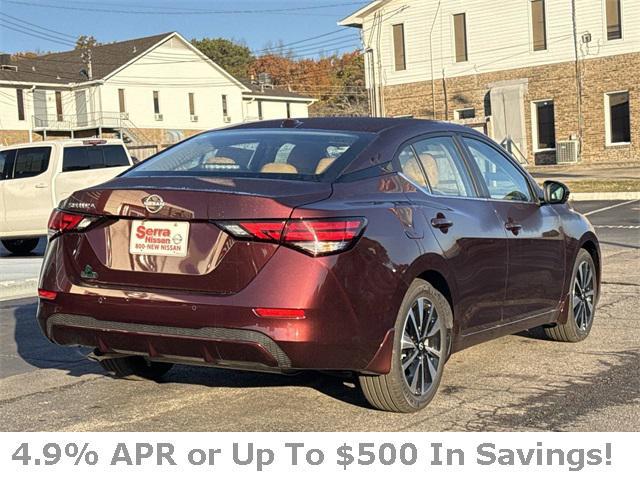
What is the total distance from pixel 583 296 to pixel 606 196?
1763 centimetres

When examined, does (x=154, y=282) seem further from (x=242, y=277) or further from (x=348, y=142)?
(x=348, y=142)

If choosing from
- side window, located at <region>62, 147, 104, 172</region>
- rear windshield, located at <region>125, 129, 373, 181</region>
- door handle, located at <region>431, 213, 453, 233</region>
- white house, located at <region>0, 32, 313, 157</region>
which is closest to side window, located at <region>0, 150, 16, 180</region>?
side window, located at <region>62, 147, 104, 172</region>

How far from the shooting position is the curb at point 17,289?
430 inches

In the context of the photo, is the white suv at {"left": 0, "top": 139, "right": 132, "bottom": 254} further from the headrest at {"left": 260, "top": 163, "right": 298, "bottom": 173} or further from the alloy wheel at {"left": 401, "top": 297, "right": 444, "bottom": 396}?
the alloy wheel at {"left": 401, "top": 297, "right": 444, "bottom": 396}

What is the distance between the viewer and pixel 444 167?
19.5 ft

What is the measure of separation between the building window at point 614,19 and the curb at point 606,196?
15.3m

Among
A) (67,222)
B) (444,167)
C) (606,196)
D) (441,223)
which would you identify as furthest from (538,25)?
(67,222)

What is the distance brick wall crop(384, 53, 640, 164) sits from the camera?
3762 centimetres

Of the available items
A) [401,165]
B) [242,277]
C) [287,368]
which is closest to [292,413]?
[287,368]

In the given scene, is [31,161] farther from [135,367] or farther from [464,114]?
[464,114]

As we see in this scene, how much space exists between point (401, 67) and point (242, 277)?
40.9 metres

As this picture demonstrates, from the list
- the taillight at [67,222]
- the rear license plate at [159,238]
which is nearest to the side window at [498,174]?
the rear license plate at [159,238]

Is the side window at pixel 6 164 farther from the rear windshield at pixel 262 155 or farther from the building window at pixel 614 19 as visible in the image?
the building window at pixel 614 19

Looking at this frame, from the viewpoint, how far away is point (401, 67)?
44469mm
